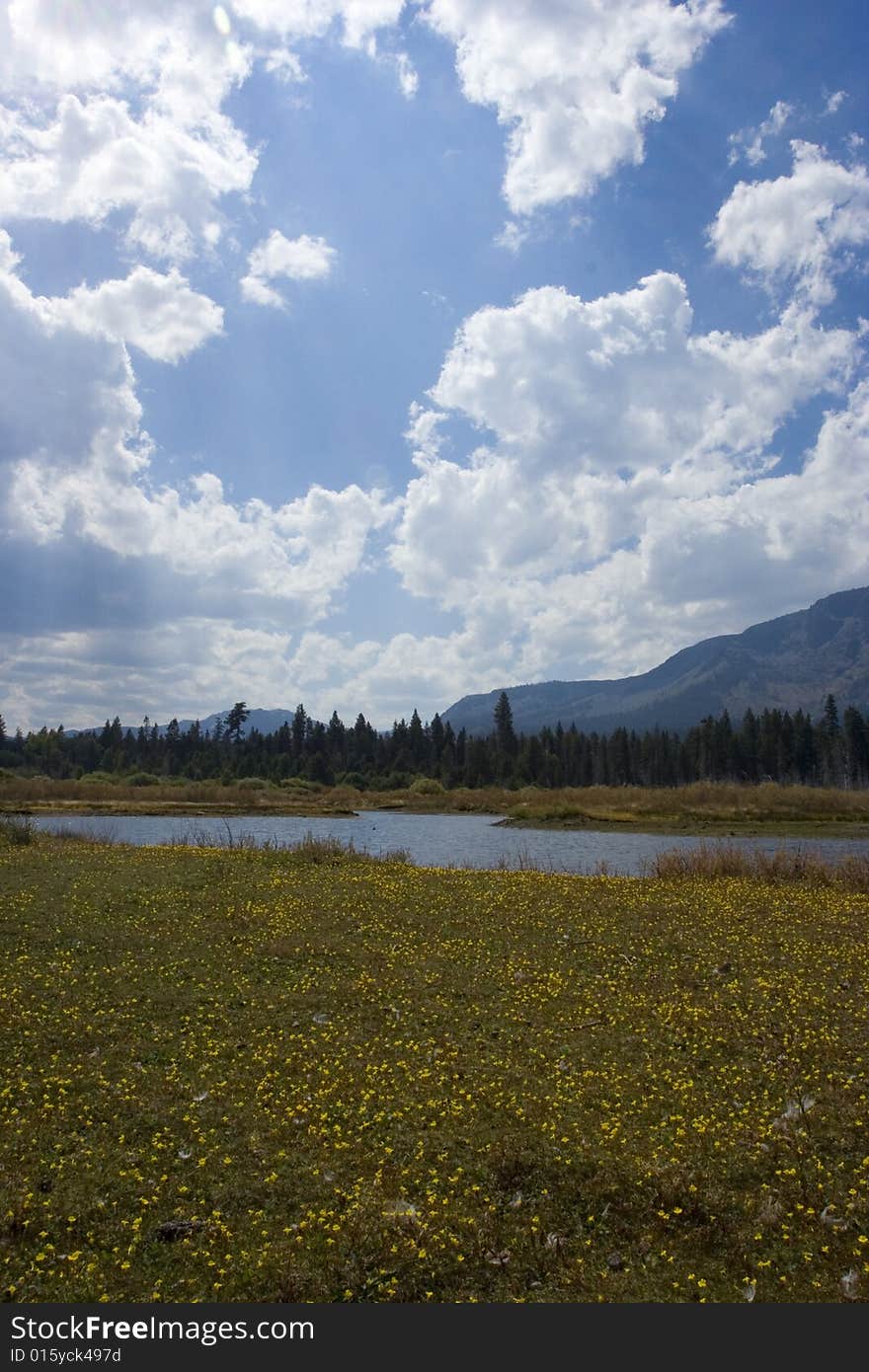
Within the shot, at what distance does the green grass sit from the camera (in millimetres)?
6797

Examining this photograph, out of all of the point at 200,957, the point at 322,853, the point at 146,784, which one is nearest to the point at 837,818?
the point at 322,853

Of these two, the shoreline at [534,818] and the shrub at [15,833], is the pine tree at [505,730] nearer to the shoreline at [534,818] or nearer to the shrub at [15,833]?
the shoreline at [534,818]

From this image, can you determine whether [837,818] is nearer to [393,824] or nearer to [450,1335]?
[393,824]

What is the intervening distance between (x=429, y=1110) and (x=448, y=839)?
51.2m

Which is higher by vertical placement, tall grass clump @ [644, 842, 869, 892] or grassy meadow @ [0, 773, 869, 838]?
tall grass clump @ [644, 842, 869, 892]

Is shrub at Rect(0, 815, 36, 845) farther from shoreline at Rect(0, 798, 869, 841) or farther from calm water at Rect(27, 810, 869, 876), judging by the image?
shoreline at Rect(0, 798, 869, 841)

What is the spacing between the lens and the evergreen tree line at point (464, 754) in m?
152

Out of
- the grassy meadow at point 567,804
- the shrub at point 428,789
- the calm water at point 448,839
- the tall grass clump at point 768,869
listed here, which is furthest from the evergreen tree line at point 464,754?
the tall grass clump at point 768,869

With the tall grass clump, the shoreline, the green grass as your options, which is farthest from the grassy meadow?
the green grass

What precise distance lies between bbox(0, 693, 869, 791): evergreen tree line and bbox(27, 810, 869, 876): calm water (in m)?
60.3

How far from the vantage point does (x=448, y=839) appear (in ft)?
197

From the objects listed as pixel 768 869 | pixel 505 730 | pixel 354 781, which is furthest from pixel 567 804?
pixel 505 730

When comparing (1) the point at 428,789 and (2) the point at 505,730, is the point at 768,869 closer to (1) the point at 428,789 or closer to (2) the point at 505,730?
(1) the point at 428,789

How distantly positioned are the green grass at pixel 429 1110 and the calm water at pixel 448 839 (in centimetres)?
1880
